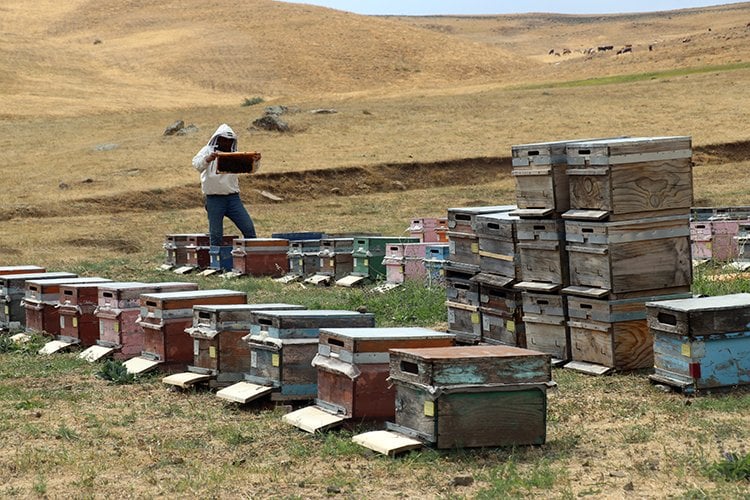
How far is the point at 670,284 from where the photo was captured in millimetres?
11281

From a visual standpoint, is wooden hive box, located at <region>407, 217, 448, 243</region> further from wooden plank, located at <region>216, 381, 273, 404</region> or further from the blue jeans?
wooden plank, located at <region>216, 381, 273, 404</region>

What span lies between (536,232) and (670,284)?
1369 mm

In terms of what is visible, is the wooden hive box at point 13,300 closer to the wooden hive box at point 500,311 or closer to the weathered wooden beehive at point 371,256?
the weathered wooden beehive at point 371,256

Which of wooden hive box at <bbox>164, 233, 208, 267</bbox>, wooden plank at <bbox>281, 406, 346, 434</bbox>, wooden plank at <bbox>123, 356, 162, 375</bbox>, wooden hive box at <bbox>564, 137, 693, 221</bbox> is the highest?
wooden hive box at <bbox>564, 137, 693, 221</bbox>

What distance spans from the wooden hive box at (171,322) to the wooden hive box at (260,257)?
8.05 meters

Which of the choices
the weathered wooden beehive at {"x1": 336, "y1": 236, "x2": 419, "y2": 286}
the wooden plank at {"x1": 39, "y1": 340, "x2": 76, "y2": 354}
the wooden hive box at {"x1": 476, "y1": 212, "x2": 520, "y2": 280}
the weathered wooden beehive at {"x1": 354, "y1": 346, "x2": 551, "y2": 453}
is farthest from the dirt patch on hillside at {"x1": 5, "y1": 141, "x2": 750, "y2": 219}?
the weathered wooden beehive at {"x1": 354, "y1": 346, "x2": 551, "y2": 453}

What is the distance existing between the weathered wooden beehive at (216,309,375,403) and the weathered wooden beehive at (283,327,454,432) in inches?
23.3

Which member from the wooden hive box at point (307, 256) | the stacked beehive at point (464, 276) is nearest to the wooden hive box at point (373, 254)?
the wooden hive box at point (307, 256)

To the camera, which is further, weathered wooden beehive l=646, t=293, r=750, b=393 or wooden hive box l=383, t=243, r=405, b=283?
wooden hive box l=383, t=243, r=405, b=283

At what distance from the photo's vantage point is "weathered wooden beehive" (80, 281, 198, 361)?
12500mm

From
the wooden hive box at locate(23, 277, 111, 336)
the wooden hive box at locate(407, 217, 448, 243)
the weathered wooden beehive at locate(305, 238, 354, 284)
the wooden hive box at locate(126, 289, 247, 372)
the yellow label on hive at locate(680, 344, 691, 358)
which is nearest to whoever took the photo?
the yellow label on hive at locate(680, 344, 691, 358)

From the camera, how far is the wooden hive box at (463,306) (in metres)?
12.5

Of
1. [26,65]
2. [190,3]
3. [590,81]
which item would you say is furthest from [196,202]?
[190,3]

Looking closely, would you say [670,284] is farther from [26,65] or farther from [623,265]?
[26,65]
